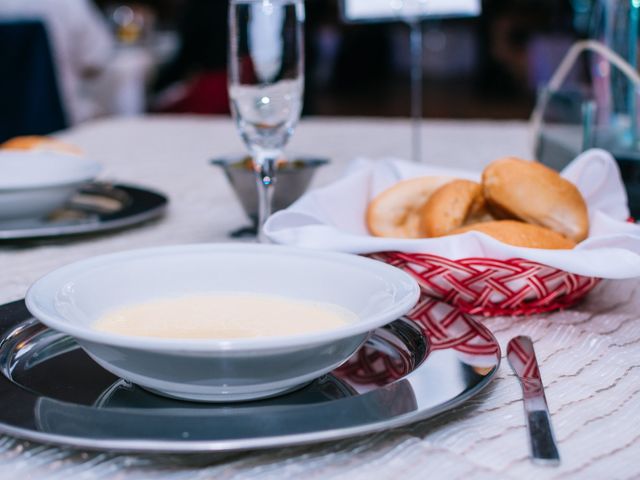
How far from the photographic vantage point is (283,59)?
2.48 feet

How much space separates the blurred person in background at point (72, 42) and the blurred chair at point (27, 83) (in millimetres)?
98

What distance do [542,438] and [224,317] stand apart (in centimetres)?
18

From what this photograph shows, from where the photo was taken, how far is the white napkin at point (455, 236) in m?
0.60

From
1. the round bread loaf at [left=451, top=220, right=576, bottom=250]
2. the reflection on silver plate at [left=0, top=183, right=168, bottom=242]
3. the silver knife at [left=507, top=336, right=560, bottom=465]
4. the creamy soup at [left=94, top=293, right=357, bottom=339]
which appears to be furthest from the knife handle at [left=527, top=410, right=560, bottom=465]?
the reflection on silver plate at [left=0, top=183, right=168, bottom=242]

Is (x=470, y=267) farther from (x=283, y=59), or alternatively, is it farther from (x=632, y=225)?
(x=283, y=59)

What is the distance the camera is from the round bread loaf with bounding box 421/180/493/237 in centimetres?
68

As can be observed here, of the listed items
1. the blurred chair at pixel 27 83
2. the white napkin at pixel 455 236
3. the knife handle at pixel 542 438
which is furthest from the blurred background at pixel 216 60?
the knife handle at pixel 542 438

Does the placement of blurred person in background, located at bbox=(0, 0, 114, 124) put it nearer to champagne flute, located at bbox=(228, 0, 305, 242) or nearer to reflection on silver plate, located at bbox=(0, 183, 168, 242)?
reflection on silver plate, located at bbox=(0, 183, 168, 242)

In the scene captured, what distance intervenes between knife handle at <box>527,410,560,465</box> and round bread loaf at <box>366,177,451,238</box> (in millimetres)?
302

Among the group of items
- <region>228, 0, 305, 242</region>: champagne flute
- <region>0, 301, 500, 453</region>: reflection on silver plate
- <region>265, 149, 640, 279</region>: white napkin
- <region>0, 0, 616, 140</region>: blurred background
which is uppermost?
<region>228, 0, 305, 242</region>: champagne flute

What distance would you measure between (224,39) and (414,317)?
10.7 ft

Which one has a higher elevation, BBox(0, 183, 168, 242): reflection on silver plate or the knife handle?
the knife handle

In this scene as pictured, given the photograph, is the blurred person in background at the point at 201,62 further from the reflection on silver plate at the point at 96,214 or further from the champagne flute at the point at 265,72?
the champagne flute at the point at 265,72

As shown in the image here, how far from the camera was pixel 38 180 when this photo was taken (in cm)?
92
